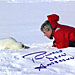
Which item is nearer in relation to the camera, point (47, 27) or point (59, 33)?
point (59, 33)

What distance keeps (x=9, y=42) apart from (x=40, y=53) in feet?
2.60

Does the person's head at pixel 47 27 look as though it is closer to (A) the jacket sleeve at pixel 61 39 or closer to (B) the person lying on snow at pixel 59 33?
(B) the person lying on snow at pixel 59 33

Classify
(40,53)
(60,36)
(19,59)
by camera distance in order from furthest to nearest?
(60,36), (40,53), (19,59)

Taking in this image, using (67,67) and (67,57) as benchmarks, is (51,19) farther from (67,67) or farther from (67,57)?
(67,67)

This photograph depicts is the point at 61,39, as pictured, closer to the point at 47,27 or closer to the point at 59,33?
the point at 59,33

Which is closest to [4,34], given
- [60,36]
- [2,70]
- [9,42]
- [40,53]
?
[9,42]

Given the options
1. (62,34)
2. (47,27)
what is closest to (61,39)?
(62,34)

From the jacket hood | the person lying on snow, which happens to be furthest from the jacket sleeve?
the jacket hood

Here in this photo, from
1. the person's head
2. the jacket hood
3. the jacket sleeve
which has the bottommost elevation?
the jacket sleeve

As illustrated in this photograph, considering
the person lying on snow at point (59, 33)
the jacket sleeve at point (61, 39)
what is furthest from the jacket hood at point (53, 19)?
the jacket sleeve at point (61, 39)

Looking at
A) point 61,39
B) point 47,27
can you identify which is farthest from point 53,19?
point 61,39

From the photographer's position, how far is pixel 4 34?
4.95m

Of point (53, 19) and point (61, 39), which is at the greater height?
point (53, 19)

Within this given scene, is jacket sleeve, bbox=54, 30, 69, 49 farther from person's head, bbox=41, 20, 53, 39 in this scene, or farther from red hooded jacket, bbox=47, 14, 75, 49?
person's head, bbox=41, 20, 53, 39
